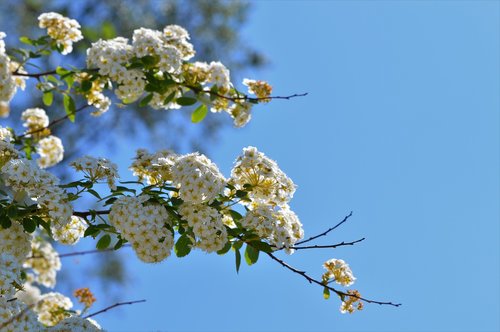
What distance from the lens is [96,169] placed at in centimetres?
376

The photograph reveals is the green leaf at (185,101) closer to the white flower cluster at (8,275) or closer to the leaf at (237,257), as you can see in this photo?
the leaf at (237,257)

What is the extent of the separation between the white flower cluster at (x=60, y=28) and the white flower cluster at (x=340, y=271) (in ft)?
8.53

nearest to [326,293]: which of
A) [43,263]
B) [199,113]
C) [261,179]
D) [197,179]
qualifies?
[261,179]

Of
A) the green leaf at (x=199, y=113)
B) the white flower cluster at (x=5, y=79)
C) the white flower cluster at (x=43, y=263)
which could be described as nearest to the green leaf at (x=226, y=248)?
the green leaf at (x=199, y=113)

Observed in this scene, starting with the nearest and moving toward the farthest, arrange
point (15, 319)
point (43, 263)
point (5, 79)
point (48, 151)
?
→ point (15, 319)
point (5, 79)
point (48, 151)
point (43, 263)

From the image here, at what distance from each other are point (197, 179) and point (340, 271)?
2.84 ft

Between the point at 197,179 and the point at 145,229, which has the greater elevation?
the point at 197,179

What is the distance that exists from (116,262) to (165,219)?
9682 millimetres

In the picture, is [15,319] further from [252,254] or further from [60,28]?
[60,28]

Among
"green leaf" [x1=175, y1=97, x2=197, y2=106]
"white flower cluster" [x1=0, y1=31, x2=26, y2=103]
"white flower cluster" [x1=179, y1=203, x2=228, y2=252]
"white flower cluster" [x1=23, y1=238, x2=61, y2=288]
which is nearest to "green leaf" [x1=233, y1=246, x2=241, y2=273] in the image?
"white flower cluster" [x1=179, y1=203, x2=228, y2=252]

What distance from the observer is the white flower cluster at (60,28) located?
527 centimetres

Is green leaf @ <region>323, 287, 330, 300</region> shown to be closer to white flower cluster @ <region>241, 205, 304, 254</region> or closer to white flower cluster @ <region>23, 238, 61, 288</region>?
white flower cluster @ <region>241, 205, 304, 254</region>

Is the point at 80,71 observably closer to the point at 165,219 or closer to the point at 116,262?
the point at 165,219

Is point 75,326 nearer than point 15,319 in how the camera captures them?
No
